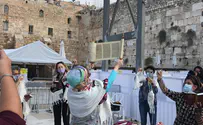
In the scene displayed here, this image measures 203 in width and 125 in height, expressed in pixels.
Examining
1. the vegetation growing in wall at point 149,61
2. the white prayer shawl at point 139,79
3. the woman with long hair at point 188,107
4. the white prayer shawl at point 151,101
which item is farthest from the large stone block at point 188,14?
the woman with long hair at point 188,107

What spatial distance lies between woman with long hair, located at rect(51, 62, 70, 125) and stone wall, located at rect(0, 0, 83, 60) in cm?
1796

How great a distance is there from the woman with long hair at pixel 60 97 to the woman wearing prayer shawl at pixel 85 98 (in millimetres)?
1651

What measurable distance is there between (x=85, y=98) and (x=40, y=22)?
2172 cm

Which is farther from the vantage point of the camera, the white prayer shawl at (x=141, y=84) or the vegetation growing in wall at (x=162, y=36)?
the vegetation growing in wall at (x=162, y=36)

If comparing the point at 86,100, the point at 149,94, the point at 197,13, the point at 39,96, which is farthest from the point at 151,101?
the point at 197,13

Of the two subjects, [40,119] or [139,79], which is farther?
[40,119]

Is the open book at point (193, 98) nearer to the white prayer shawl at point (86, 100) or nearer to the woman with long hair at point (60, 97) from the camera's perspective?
the white prayer shawl at point (86, 100)

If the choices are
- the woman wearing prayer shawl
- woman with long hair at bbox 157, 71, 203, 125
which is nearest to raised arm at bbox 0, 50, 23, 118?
the woman wearing prayer shawl

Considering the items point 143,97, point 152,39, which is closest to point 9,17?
point 152,39

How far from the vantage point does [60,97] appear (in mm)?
4383

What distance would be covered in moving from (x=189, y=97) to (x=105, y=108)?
104 cm

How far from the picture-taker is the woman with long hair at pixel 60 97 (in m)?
4.39

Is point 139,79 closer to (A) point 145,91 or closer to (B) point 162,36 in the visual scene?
(A) point 145,91

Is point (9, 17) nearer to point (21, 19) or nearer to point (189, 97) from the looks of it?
point (21, 19)
